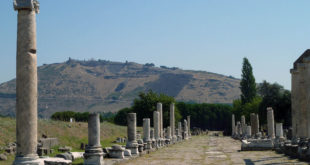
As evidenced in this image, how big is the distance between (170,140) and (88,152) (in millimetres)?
24502

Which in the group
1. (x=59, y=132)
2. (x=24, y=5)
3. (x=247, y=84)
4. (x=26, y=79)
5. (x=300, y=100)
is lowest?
(x=59, y=132)

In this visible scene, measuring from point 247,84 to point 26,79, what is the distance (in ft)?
246

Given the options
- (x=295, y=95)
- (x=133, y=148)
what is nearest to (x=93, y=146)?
(x=133, y=148)

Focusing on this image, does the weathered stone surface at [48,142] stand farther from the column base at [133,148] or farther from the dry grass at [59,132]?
the column base at [133,148]

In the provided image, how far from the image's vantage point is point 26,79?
1336cm

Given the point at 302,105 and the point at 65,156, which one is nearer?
the point at 65,156

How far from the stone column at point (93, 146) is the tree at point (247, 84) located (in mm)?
68557

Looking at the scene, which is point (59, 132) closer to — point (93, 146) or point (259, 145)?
point (259, 145)

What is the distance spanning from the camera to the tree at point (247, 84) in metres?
84.5

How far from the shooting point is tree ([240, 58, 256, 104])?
277ft

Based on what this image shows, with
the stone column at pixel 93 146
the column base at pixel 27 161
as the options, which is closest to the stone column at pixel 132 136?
the stone column at pixel 93 146

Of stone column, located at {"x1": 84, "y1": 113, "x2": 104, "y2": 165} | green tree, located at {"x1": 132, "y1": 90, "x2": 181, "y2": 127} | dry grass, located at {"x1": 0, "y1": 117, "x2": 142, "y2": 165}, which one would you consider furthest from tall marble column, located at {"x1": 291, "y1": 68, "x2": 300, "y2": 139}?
green tree, located at {"x1": 132, "y1": 90, "x2": 181, "y2": 127}

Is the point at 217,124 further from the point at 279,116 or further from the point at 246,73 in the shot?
the point at 279,116

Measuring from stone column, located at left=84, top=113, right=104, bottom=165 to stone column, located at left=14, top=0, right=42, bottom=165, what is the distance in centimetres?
419
